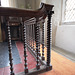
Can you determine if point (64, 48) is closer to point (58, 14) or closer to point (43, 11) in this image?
point (58, 14)

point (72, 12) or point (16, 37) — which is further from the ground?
point (72, 12)

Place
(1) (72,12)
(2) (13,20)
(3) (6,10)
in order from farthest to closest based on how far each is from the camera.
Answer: (2) (13,20), (1) (72,12), (3) (6,10)

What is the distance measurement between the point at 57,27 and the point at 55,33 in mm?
212

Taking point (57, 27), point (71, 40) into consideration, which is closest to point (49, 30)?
point (71, 40)

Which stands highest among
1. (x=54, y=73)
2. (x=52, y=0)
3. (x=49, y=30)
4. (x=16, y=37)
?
(x=52, y=0)

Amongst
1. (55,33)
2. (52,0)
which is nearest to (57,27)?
(55,33)

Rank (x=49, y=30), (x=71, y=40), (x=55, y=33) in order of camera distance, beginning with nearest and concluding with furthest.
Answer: (x=49, y=30) < (x=71, y=40) < (x=55, y=33)

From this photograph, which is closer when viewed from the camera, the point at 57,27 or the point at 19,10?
the point at 19,10

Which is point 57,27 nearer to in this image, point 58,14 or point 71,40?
point 58,14

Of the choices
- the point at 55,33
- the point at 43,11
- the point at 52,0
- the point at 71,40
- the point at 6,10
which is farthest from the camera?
the point at 55,33

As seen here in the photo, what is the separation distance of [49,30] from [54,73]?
59 cm

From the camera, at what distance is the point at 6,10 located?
665 millimetres

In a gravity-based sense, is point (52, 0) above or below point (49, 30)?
above

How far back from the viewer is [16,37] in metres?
3.21
